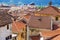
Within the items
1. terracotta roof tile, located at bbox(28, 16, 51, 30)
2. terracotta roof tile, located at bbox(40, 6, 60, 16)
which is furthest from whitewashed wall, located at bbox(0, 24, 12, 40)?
terracotta roof tile, located at bbox(40, 6, 60, 16)

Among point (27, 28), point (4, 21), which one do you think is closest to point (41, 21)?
point (27, 28)

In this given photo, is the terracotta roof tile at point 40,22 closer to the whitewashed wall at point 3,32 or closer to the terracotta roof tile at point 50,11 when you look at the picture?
the terracotta roof tile at point 50,11

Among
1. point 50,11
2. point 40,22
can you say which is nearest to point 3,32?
point 40,22

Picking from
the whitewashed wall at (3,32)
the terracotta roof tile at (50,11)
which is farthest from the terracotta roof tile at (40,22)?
the whitewashed wall at (3,32)

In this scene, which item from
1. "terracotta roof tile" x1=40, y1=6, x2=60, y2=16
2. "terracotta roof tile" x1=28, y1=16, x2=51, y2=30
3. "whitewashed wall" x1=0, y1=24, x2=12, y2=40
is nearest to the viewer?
"whitewashed wall" x1=0, y1=24, x2=12, y2=40

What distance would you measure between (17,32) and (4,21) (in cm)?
243

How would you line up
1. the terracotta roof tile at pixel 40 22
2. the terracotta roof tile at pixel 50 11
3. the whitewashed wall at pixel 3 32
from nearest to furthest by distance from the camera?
the whitewashed wall at pixel 3 32 < the terracotta roof tile at pixel 40 22 < the terracotta roof tile at pixel 50 11

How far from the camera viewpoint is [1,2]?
32.0ft

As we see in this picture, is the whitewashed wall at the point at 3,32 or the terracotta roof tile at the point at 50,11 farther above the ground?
the terracotta roof tile at the point at 50,11

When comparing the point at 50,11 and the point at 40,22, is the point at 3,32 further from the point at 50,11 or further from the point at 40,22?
the point at 50,11

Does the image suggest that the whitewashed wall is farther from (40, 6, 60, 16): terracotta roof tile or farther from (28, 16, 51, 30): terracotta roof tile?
(40, 6, 60, 16): terracotta roof tile

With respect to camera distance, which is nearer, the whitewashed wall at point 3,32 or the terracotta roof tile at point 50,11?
the whitewashed wall at point 3,32

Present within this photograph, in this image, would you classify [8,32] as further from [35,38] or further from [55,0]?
[55,0]

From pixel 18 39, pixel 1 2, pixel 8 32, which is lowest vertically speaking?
pixel 18 39
